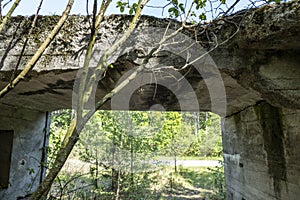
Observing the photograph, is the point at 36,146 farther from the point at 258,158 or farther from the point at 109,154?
the point at 258,158

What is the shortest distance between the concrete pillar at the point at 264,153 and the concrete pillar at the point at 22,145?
6.94ft

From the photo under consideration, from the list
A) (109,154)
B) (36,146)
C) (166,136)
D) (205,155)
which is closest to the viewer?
(36,146)

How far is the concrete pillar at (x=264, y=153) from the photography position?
1.67 m

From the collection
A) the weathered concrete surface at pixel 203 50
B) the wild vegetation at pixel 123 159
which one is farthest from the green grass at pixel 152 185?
the weathered concrete surface at pixel 203 50

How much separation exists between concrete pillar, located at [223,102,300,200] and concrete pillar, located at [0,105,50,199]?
2115 millimetres

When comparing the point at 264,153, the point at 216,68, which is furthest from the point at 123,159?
the point at 216,68

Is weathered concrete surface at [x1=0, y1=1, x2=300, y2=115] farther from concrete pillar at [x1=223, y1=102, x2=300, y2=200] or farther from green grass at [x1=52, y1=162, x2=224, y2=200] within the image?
green grass at [x1=52, y1=162, x2=224, y2=200]

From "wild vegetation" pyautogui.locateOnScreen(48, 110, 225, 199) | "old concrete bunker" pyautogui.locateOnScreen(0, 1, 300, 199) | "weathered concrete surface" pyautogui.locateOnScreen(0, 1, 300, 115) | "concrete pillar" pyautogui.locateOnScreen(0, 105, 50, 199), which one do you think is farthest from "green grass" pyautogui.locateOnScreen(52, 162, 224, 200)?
"weathered concrete surface" pyautogui.locateOnScreen(0, 1, 300, 115)

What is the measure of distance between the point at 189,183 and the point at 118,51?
279 inches

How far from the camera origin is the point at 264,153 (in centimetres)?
202

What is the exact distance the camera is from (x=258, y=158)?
2.13 m

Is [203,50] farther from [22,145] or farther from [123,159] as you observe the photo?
[123,159]

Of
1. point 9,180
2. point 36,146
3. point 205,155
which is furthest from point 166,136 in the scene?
point 205,155

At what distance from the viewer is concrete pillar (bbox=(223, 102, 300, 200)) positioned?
1665 millimetres
